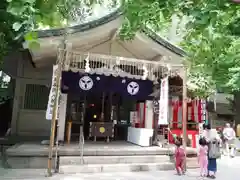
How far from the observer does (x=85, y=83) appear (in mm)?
9977

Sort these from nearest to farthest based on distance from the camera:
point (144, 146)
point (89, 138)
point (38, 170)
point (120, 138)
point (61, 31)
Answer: point (38, 170) → point (61, 31) → point (144, 146) → point (89, 138) → point (120, 138)

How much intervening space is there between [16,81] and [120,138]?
18.6ft

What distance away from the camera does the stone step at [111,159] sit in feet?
27.1

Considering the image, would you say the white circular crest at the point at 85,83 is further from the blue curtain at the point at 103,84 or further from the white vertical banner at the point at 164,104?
the white vertical banner at the point at 164,104

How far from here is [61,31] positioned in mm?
8852

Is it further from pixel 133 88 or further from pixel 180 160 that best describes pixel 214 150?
pixel 133 88

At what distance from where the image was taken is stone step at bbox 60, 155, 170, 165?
8.27 metres

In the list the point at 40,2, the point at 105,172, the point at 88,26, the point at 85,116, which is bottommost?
the point at 105,172

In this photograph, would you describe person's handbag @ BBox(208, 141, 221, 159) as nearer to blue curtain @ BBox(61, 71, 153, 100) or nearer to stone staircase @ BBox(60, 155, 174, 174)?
stone staircase @ BBox(60, 155, 174, 174)

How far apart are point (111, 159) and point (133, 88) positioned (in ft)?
10.2

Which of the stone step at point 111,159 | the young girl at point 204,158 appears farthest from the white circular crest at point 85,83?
the young girl at point 204,158

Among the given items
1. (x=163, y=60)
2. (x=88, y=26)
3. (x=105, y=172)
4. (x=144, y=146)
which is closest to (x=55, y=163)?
(x=105, y=172)

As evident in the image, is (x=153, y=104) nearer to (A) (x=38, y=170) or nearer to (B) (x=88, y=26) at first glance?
(B) (x=88, y=26)

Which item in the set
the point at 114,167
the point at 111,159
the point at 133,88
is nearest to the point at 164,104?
the point at 133,88
